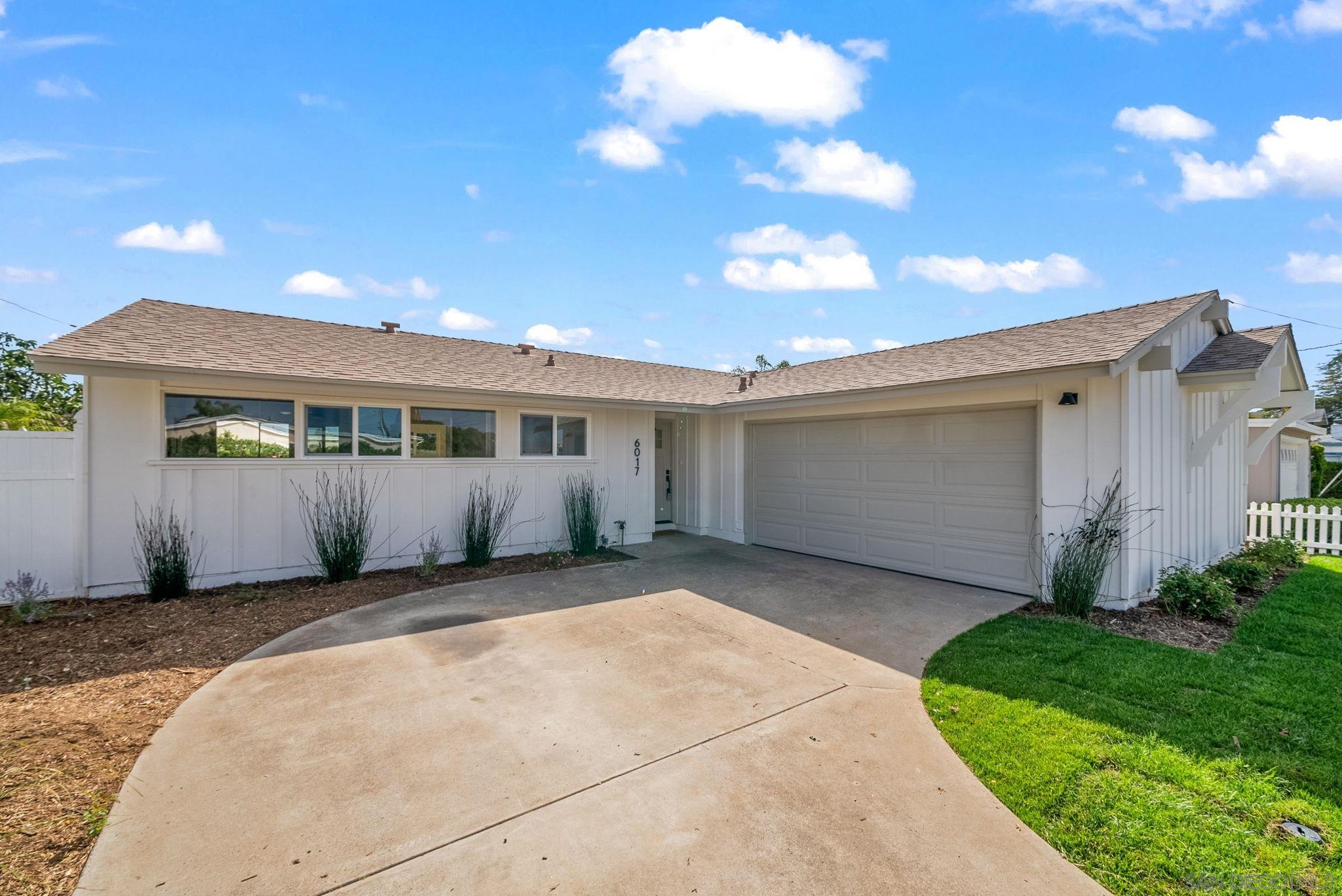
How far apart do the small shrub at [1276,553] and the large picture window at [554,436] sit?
35.0 ft

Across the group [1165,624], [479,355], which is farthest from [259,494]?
[1165,624]

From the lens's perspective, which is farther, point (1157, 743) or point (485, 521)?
point (485, 521)

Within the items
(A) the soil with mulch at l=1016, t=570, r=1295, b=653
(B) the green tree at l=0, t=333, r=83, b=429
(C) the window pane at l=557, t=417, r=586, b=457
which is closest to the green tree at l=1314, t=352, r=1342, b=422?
(A) the soil with mulch at l=1016, t=570, r=1295, b=653

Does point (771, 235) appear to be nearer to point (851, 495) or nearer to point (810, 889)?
point (851, 495)

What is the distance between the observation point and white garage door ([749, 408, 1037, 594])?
21.9ft

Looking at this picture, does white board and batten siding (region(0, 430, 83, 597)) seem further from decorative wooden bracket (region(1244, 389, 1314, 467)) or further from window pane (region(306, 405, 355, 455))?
decorative wooden bracket (region(1244, 389, 1314, 467))

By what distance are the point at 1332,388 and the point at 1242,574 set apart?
44267 millimetres

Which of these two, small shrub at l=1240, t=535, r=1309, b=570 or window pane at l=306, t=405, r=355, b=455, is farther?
small shrub at l=1240, t=535, r=1309, b=570

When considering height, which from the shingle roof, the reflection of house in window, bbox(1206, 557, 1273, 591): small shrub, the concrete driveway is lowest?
the concrete driveway

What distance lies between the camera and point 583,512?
9109 mm

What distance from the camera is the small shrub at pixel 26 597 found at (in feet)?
17.2

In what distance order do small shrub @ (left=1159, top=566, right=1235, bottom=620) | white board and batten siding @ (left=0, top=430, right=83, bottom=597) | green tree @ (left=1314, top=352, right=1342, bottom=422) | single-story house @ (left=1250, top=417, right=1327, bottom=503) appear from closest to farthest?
small shrub @ (left=1159, top=566, right=1235, bottom=620) → white board and batten siding @ (left=0, top=430, right=83, bottom=597) → single-story house @ (left=1250, top=417, right=1327, bottom=503) → green tree @ (left=1314, top=352, right=1342, bottom=422)

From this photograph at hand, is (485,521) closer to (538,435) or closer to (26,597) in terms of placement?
(538,435)

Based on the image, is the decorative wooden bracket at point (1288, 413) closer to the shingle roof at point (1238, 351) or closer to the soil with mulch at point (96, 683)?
the shingle roof at point (1238, 351)
